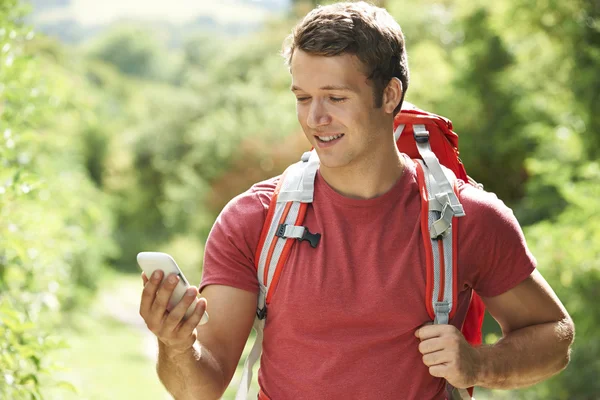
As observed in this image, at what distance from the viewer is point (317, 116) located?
2.45 m

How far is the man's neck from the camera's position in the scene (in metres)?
2.60

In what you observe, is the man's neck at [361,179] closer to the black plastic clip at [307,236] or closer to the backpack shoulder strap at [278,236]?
the backpack shoulder strap at [278,236]

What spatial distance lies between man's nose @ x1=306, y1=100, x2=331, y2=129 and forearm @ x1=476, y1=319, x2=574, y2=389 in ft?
2.66

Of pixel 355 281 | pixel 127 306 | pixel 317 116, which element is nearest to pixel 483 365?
pixel 355 281

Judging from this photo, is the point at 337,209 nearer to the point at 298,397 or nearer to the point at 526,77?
the point at 298,397

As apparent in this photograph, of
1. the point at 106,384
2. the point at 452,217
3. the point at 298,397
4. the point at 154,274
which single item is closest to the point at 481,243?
the point at 452,217

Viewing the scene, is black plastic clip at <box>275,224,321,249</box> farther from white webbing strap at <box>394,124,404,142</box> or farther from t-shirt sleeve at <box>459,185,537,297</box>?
white webbing strap at <box>394,124,404,142</box>

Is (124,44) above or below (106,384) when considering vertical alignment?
above

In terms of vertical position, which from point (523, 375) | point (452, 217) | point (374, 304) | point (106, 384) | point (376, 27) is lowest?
point (106, 384)

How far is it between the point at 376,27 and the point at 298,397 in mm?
1112

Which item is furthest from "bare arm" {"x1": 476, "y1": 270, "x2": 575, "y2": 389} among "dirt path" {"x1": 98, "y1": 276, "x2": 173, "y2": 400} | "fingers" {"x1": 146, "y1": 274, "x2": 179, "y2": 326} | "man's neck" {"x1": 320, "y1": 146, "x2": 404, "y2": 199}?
"dirt path" {"x1": 98, "y1": 276, "x2": 173, "y2": 400}

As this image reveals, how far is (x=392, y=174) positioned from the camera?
Answer: 8.70ft

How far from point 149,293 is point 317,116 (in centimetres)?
73

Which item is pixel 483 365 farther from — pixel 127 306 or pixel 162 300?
pixel 127 306
